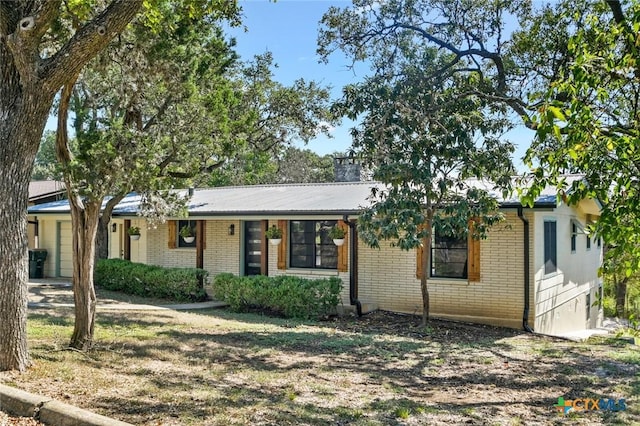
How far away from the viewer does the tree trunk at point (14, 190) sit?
5.70 metres

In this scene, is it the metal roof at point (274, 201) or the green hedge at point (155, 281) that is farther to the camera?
the green hedge at point (155, 281)

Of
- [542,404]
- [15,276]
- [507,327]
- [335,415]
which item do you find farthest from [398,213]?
[15,276]

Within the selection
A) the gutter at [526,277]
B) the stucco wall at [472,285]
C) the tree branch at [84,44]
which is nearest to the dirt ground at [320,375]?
the gutter at [526,277]

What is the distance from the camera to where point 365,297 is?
13.4m

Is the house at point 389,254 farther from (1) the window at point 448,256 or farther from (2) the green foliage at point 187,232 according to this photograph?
(2) the green foliage at point 187,232

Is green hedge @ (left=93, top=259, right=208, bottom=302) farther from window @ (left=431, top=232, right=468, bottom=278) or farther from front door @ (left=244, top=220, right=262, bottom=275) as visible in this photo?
window @ (left=431, top=232, right=468, bottom=278)

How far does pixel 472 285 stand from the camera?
39.8ft

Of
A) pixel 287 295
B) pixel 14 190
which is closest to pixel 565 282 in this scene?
pixel 287 295

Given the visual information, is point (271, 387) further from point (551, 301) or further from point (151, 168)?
point (551, 301)

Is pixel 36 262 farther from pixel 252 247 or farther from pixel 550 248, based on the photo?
pixel 550 248

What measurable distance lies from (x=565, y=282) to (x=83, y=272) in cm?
1205

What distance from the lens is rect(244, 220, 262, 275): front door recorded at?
15633 millimetres

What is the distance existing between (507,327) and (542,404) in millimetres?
6168

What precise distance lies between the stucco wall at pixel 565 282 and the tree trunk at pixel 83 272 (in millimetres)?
8962
